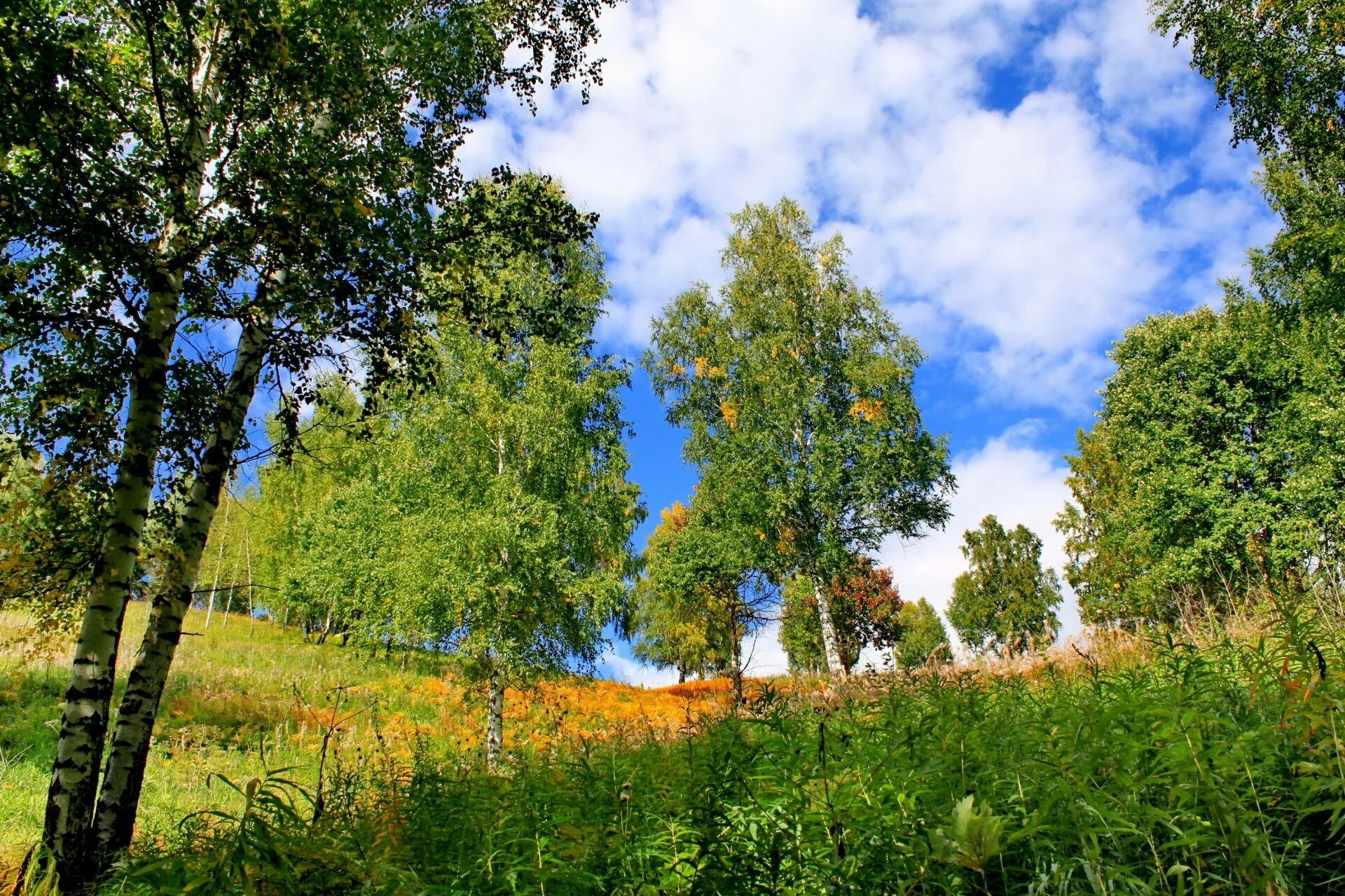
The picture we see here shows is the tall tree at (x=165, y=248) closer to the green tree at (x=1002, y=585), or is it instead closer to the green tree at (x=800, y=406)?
the green tree at (x=800, y=406)

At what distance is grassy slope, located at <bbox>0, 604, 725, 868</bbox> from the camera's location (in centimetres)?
833

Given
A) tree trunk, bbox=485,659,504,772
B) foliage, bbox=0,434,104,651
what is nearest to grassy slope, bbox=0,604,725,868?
tree trunk, bbox=485,659,504,772

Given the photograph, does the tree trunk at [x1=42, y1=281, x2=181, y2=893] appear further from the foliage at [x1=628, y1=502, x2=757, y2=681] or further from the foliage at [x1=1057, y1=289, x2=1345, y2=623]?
the foliage at [x1=1057, y1=289, x2=1345, y2=623]

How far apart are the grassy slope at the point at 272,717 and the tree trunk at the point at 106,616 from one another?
64.6 inches

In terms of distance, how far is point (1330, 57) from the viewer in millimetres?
15641

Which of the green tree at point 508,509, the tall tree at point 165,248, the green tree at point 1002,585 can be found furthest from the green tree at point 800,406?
the green tree at point 1002,585

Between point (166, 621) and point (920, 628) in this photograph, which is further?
point (920, 628)

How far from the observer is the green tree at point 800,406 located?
17547 mm

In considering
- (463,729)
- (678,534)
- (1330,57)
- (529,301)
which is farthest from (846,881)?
Answer: (1330,57)

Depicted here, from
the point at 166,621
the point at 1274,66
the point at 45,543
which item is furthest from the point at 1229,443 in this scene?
the point at 45,543

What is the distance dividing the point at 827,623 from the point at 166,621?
48.3ft

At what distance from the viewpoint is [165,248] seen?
239 inches

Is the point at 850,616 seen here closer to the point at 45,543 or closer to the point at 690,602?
the point at 690,602

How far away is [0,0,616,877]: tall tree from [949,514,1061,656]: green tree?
36.6m
